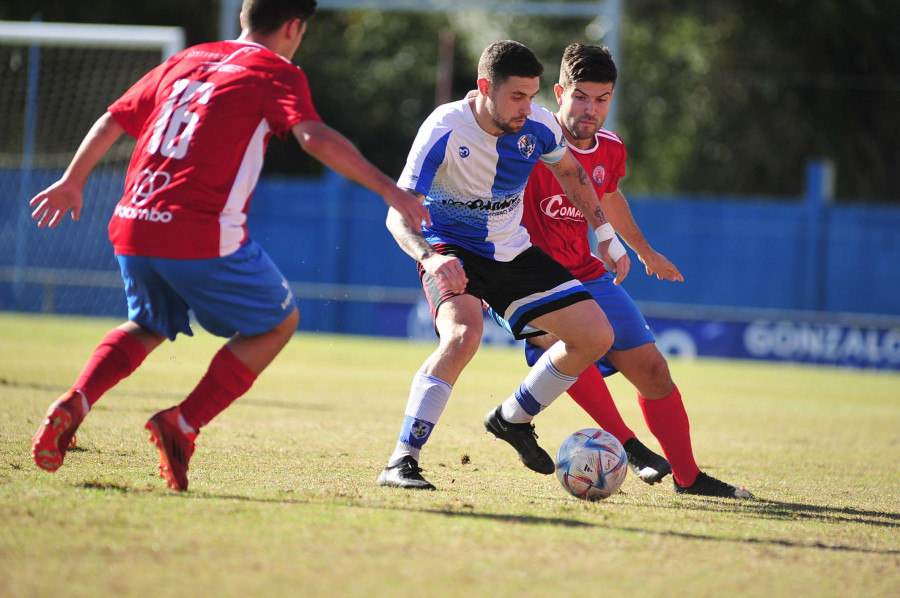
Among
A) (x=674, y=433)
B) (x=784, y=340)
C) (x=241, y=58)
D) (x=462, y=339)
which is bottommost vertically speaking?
(x=784, y=340)

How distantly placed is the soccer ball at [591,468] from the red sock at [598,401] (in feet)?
2.11

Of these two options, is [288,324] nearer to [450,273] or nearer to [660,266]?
[450,273]

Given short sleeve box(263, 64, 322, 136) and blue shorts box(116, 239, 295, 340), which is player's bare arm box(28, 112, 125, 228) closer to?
blue shorts box(116, 239, 295, 340)

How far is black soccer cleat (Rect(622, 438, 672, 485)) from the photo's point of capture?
5.71 meters

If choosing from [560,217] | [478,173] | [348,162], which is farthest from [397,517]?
[560,217]

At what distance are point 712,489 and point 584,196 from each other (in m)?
1.59

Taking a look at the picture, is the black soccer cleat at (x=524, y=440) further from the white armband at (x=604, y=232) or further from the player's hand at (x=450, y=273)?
the player's hand at (x=450, y=273)

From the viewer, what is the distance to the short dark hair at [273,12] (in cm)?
453

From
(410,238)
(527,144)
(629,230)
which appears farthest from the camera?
(629,230)

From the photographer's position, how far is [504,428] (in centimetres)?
560

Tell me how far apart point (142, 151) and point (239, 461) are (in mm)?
1839

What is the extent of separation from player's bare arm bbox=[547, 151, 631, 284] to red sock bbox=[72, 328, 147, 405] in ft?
7.41

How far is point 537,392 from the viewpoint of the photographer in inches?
215

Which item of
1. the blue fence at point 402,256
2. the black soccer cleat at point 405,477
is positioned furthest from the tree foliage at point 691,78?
the black soccer cleat at point 405,477
